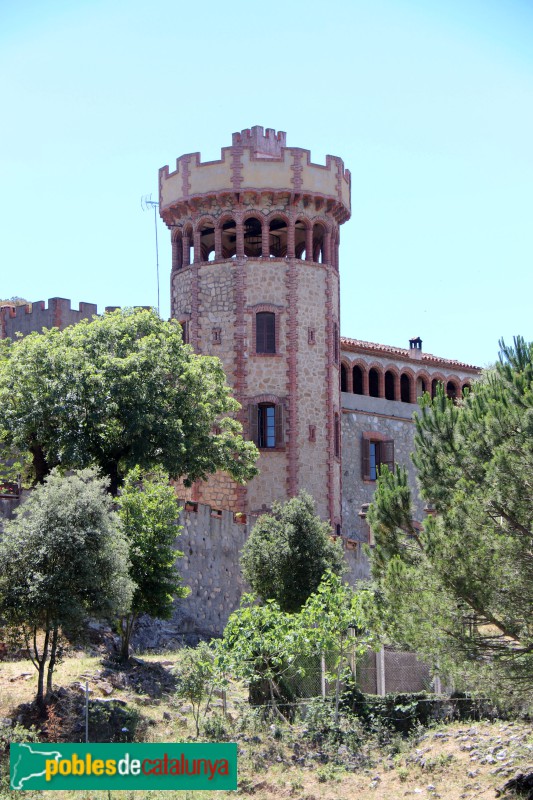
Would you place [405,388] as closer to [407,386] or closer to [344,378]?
[407,386]

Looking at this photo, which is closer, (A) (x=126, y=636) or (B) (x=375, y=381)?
(A) (x=126, y=636)

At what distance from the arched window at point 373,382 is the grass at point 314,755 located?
30438mm

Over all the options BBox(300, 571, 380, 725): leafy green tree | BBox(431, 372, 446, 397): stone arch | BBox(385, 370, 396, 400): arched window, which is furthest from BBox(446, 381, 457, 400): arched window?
BBox(300, 571, 380, 725): leafy green tree

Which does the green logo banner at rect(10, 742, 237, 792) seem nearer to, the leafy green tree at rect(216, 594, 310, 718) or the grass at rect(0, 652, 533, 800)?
the grass at rect(0, 652, 533, 800)

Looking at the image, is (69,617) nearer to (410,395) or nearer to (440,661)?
(440,661)

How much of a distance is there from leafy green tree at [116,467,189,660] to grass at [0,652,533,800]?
246 centimetres

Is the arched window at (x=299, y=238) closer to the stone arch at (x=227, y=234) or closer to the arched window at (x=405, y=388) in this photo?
the stone arch at (x=227, y=234)

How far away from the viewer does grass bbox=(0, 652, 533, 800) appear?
25000 mm

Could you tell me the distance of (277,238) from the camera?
52.9 meters

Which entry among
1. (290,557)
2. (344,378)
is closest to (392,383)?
(344,378)

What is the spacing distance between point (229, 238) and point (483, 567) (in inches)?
1217

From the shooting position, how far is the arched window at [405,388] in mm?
60000

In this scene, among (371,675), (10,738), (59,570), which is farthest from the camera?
(371,675)

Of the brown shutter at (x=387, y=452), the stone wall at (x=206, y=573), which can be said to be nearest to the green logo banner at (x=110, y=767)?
the stone wall at (x=206, y=573)
